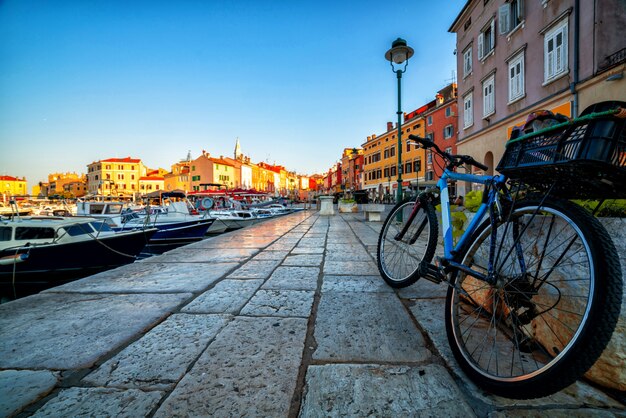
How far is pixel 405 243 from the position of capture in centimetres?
261

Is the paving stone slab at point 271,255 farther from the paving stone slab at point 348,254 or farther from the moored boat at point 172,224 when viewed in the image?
the moored boat at point 172,224

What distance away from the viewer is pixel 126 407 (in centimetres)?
104

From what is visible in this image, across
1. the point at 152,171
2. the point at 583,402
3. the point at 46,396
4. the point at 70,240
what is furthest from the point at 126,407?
the point at 152,171

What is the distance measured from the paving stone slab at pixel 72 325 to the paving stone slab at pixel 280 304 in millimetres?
570

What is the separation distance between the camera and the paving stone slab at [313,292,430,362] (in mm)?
1389

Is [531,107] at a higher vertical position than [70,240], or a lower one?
higher

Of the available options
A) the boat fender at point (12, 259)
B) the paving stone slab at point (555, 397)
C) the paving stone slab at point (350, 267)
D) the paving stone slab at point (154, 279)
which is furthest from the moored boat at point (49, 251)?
the paving stone slab at point (555, 397)

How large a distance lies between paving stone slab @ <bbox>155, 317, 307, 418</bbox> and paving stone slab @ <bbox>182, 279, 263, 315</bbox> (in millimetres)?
357

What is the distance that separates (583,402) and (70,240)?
9.54 m

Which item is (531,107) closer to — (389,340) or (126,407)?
(389,340)

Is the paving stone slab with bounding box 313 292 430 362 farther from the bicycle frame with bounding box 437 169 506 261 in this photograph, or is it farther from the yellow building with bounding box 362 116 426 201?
the yellow building with bounding box 362 116 426 201

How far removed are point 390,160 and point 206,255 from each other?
1473 inches

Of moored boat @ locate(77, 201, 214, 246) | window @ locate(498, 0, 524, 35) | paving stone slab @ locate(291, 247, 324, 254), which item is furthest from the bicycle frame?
window @ locate(498, 0, 524, 35)

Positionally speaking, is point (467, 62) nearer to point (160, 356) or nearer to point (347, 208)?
point (347, 208)
